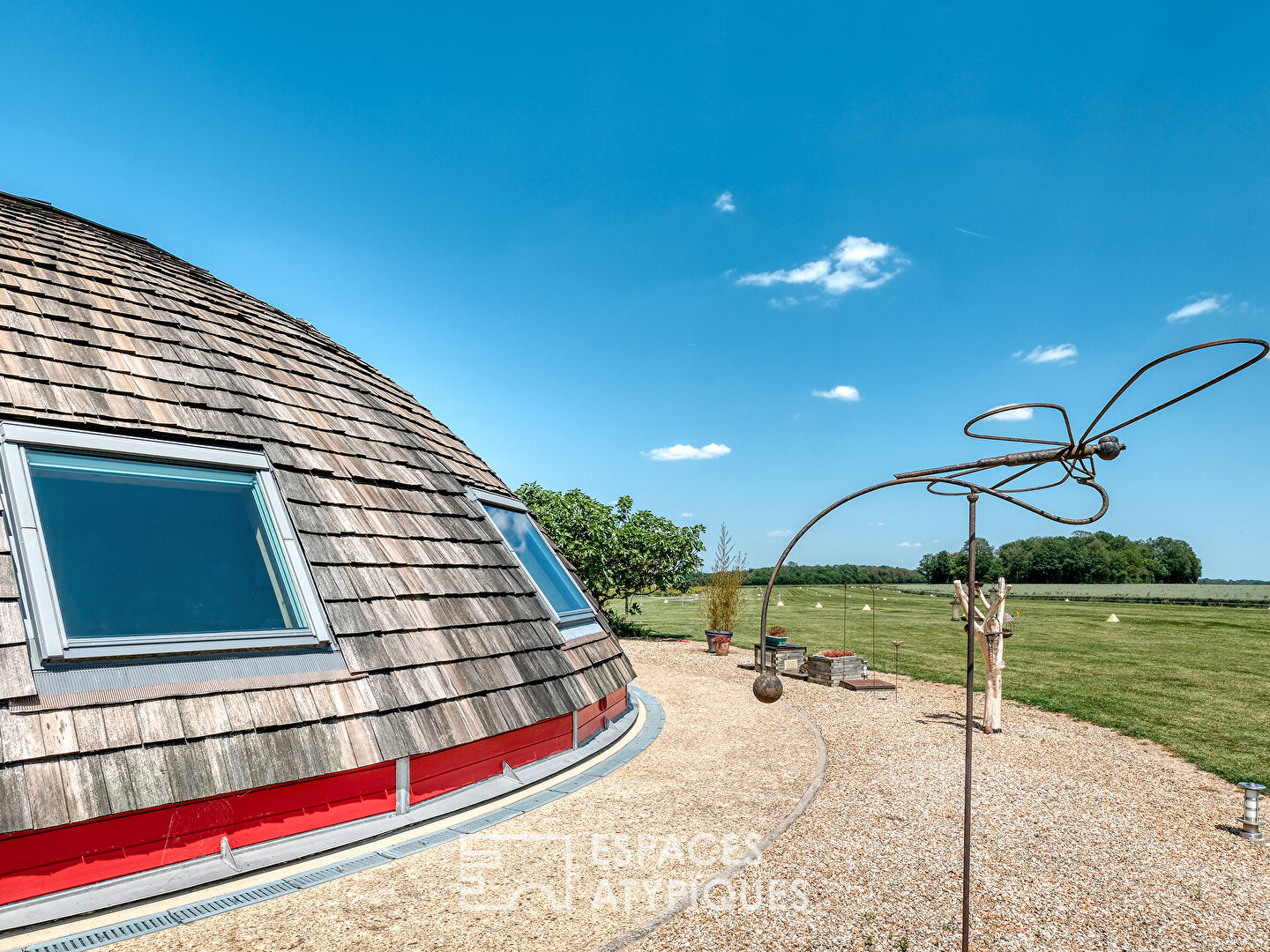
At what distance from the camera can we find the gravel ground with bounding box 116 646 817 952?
3.81 meters

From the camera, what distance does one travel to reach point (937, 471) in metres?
3.30

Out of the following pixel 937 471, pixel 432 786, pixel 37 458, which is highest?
pixel 37 458

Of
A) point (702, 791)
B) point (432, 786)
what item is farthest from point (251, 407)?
point (702, 791)

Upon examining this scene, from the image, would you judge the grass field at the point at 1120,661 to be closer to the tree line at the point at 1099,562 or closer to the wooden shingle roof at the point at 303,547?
the wooden shingle roof at the point at 303,547

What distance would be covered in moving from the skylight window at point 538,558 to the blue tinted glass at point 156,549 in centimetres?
293

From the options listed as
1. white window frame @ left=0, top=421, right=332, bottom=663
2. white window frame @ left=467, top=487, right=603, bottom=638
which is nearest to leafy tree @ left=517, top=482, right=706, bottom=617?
white window frame @ left=467, top=487, right=603, bottom=638

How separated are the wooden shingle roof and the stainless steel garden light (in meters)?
6.00

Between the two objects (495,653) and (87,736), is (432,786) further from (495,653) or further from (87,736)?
(87,736)

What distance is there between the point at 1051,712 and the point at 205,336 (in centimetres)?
1357

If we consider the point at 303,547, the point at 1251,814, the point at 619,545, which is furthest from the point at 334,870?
the point at 619,545

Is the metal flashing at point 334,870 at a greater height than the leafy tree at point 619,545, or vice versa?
the leafy tree at point 619,545

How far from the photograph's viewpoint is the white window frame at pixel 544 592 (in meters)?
7.59

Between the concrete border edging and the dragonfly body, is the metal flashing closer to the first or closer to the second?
the concrete border edging

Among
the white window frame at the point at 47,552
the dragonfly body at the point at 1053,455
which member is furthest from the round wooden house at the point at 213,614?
the dragonfly body at the point at 1053,455
